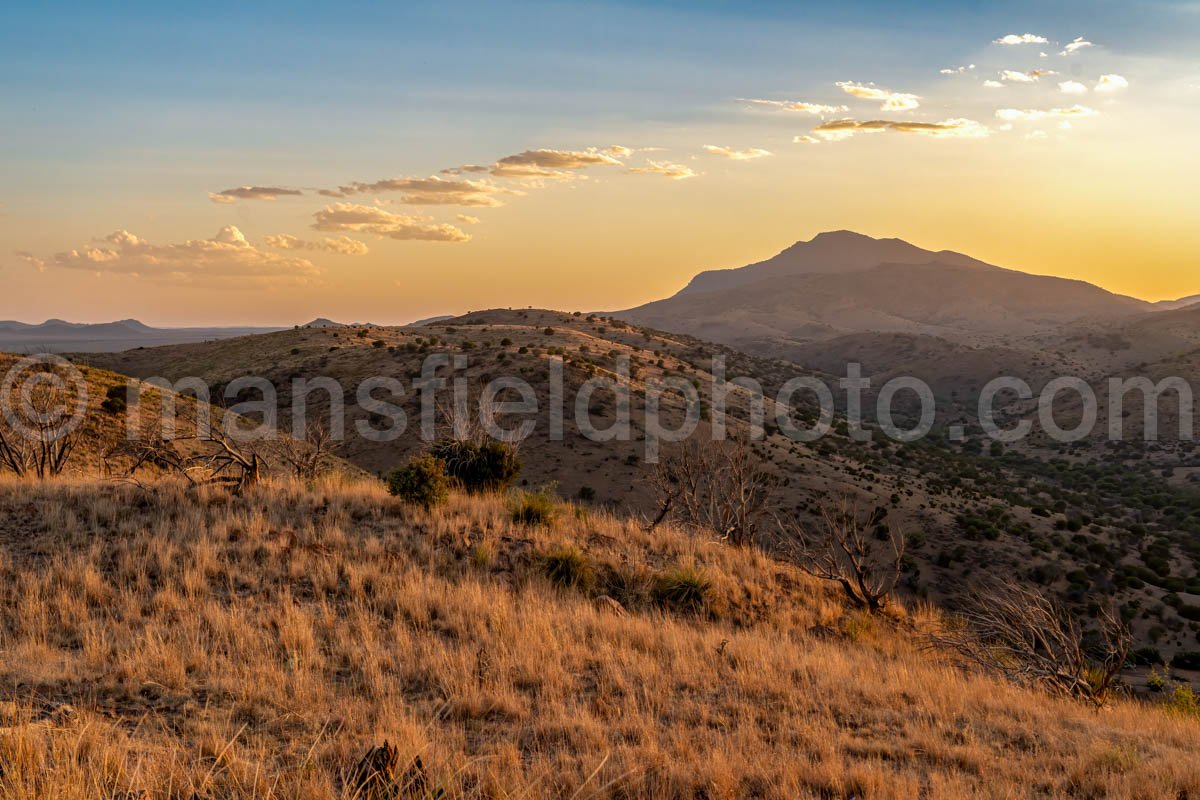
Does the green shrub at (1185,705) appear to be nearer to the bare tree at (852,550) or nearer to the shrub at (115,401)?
the bare tree at (852,550)

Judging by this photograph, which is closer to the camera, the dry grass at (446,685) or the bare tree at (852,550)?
the dry grass at (446,685)

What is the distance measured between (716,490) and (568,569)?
707 inches

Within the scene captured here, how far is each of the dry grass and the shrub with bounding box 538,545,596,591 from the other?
7.3 inches

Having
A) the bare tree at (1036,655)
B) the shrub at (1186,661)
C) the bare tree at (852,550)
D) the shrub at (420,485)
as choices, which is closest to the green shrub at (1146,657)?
the shrub at (1186,661)

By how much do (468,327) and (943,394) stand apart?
68.7m

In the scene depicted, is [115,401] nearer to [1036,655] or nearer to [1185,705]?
[1036,655]

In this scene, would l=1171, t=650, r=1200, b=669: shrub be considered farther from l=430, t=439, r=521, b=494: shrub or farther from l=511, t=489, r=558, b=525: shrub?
l=430, t=439, r=521, b=494: shrub

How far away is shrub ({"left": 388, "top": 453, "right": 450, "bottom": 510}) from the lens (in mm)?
13742

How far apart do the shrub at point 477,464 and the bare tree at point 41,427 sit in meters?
9.20

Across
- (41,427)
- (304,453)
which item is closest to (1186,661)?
(304,453)

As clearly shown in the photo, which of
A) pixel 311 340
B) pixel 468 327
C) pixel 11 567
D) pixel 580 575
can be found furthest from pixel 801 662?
pixel 468 327

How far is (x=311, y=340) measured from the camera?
66.4 meters

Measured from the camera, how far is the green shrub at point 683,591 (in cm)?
1159

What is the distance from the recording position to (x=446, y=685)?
678 cm
